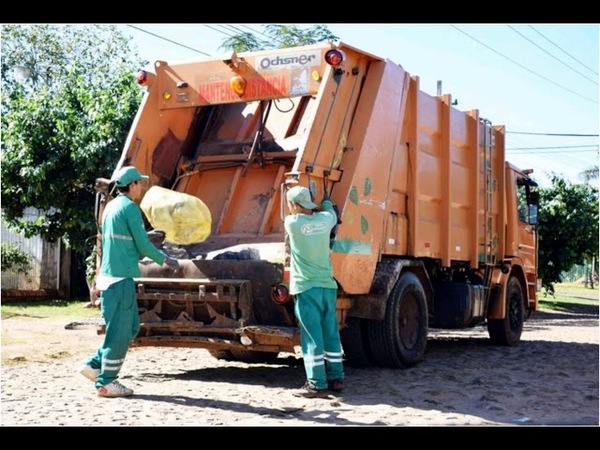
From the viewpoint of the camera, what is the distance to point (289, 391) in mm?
6367

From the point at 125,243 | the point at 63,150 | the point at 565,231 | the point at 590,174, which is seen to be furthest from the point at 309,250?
the point at 590,174

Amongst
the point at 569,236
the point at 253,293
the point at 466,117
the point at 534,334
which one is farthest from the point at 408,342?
the point at 569,236

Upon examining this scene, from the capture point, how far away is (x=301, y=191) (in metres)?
6.13

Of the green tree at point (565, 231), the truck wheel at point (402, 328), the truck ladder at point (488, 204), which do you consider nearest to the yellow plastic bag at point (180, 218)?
the truck wheel at point (402, 328)

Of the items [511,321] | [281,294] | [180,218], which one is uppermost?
[180,218]

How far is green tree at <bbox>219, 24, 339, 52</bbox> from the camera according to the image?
46.2 ft

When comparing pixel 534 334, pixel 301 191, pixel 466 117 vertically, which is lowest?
pixel 534 334

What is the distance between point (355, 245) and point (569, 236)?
1660cm

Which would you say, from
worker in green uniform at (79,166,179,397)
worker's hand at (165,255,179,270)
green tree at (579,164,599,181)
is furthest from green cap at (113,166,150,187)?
green tree at (579,164,599,181)

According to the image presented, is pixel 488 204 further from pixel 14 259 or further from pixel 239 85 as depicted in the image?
pixel 14 259

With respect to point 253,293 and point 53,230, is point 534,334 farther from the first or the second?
point 53,230

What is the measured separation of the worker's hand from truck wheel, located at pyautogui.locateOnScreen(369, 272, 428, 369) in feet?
6.05

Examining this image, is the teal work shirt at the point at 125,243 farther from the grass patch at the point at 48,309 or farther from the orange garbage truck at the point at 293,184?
the grass patch at the point at 48,309

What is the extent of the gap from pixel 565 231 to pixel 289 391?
668 inches
